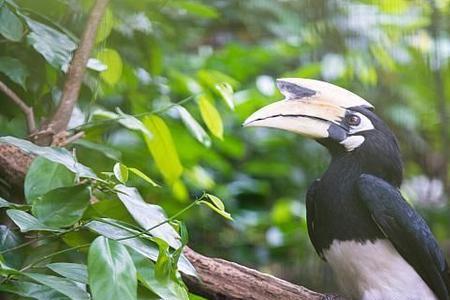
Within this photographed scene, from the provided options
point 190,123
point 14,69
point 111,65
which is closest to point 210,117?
point 190,123

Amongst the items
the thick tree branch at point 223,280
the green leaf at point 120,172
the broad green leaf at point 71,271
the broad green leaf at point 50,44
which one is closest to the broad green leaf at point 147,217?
the green leaf at point 120,172

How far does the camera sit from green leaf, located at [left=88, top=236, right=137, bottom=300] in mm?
1042

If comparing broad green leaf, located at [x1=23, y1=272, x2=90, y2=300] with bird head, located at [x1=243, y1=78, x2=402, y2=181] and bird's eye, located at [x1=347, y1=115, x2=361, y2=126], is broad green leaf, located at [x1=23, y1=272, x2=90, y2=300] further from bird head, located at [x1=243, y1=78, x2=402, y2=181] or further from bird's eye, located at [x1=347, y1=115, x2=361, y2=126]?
bird's eye, located at [x1=347, y1=115, x2=361, y2=126]

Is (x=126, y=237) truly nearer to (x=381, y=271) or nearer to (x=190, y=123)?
(x=190, y=123)

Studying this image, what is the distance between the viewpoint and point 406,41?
3.19m

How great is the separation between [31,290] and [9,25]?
57cm

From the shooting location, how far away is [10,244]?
1299 millimetres

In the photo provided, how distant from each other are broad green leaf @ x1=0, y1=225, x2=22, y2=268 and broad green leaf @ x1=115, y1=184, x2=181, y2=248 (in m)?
0.17

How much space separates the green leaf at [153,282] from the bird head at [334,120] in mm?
578

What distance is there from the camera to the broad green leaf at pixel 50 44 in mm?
1570

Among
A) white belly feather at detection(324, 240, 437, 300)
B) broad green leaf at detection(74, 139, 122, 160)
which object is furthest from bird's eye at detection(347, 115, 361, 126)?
broad green leaf at detection(74, 139, 122, 160)

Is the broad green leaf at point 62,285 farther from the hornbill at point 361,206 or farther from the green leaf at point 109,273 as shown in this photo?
the hornbill at point 361,206

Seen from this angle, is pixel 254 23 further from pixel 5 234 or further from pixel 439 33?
pixel 5 234

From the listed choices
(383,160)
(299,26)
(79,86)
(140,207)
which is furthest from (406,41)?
(140,207)
